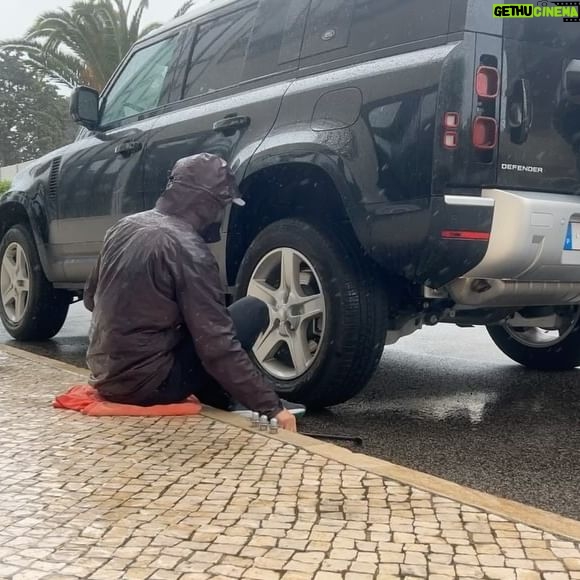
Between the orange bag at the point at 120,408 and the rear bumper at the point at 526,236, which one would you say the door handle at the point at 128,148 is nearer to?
the orange bag at the point at 120,408

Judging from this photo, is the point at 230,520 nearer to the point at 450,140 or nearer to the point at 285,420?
the point at 285,420

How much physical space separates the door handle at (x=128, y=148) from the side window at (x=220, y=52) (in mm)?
437

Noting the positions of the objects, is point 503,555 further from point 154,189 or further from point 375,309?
point 154,189

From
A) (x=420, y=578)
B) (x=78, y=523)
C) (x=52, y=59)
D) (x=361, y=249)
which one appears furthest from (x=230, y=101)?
(x=52, y=59)

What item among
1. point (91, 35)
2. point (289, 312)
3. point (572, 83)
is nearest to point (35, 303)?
point (289, 312)

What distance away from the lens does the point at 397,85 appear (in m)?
3.69

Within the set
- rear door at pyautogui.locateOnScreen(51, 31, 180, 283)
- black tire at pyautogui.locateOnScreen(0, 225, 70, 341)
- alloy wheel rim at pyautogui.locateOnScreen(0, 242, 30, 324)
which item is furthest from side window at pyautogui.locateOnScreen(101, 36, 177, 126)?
alloy wheel rim at pyautogui.locateOnScreen(0, 242, 30, 324)

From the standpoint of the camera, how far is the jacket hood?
369 centimetres

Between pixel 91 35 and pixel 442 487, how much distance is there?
863 inches

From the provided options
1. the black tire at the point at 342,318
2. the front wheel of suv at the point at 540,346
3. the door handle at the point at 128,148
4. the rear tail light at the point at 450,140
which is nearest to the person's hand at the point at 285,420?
the black tire at the point at 342,318

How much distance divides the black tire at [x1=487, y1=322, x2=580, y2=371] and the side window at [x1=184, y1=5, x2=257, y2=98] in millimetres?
2575

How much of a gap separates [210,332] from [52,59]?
72.4 feet

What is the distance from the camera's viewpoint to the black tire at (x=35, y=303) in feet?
21.9

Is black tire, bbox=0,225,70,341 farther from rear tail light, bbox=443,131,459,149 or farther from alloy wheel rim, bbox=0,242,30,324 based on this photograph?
rear tail light, bbox=443,131,459,149
